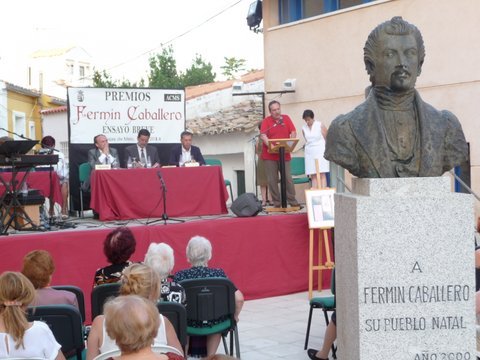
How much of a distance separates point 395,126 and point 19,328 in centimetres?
271

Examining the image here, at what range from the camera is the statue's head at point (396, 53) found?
17.8ft

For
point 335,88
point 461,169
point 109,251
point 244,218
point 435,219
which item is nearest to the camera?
point 435,219

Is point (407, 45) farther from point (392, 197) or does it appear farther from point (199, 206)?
point (199, 206)

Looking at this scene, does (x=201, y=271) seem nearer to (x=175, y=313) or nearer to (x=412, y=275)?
(x=175, y=313)

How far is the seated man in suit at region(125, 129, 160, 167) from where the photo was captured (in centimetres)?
1366

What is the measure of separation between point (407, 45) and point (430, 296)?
1.64 metres

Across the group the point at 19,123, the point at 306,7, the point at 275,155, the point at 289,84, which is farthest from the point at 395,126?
the point at 19,123

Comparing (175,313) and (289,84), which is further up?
(289,84)

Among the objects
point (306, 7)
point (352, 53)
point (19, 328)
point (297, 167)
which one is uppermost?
point (306, 7)

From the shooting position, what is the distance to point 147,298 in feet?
15.7

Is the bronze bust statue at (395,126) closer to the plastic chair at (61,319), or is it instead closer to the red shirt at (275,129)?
the plastic chair at (61,319)

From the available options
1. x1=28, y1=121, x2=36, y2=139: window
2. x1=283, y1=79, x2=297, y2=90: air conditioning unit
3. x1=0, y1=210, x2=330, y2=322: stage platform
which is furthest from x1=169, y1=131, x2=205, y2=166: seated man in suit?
x1=28, y1=121, x2=36, y2=139: window

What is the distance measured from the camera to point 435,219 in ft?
17.1

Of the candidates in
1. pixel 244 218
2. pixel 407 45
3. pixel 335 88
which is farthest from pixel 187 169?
pixel 407 45
